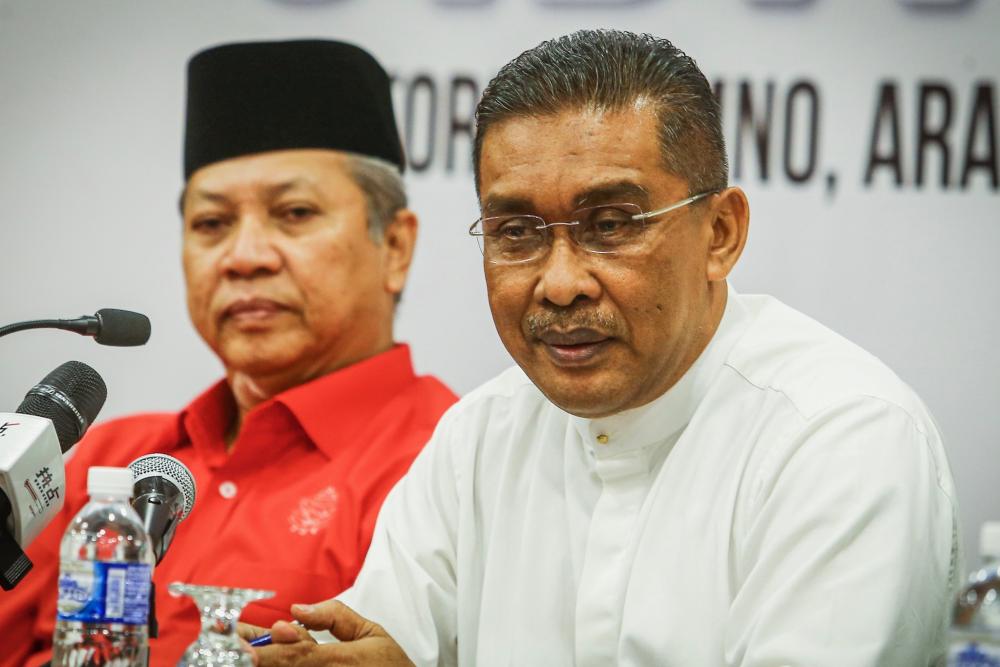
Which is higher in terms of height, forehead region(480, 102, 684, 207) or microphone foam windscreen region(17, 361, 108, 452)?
forehead region(480, 102, 684, 207)

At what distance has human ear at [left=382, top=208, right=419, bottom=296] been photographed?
3.16m

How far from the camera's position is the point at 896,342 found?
9.80 ft

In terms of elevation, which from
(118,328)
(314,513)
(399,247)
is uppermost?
(118,328)

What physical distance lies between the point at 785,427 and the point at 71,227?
7.53 ft

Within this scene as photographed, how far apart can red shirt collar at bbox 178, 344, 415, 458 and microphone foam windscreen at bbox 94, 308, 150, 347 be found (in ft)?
3.58

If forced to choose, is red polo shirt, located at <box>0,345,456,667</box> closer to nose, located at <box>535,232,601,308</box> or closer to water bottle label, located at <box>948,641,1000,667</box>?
nose, located at <box>535,232,601,308</box>

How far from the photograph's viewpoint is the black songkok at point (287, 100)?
3.01 m

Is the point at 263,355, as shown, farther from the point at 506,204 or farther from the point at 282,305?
the point at 506,204

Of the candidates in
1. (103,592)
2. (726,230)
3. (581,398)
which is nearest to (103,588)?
(103,592)

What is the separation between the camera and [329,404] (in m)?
2.88

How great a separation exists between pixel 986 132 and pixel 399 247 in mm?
1520

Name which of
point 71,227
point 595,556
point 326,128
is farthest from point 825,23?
point 71,227

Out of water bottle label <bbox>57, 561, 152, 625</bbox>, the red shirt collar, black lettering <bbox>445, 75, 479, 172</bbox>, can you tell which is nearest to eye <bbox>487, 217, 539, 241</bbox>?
water bottle label <bbox>57, 561, 152, 625</bbox>

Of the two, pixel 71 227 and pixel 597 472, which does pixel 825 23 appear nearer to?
pixel 597 472
